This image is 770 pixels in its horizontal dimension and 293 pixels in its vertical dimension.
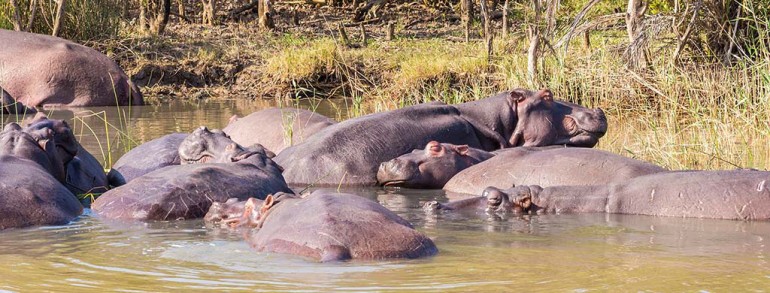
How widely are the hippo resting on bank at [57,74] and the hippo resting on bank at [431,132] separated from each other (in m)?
6.16

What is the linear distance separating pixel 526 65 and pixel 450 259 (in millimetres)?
9144

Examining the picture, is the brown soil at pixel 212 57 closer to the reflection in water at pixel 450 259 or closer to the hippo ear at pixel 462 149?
the hippo ear at pixel 462 149

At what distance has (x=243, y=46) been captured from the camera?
59.9 feet

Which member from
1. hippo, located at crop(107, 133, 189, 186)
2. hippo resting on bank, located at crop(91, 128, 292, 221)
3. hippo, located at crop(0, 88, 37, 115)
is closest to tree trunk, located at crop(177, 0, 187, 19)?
hippo, located at crop(0, 88, 37, 115)

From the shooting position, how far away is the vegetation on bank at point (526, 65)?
10.3 metres

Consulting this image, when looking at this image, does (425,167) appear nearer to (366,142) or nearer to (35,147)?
(366,142)

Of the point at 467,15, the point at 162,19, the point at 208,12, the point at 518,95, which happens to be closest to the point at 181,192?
the point at 518,95

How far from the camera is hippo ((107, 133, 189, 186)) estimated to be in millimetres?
8328

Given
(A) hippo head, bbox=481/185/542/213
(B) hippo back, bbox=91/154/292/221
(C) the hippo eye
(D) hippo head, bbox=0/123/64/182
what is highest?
(D) hippo head, bbox=0/123/64/182

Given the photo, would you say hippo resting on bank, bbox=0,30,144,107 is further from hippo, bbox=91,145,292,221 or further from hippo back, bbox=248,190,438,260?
hippo back, bbox=248,190,438,260

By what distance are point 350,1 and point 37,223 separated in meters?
17.6

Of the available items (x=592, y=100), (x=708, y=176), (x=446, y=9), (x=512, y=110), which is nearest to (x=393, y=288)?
(x=708, y=176)

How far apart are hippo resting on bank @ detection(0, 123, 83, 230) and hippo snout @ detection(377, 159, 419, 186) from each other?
222 cm

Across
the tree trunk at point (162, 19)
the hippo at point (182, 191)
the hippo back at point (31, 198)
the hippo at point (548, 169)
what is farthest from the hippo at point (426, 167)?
the tree trunk at point (162, 19)
